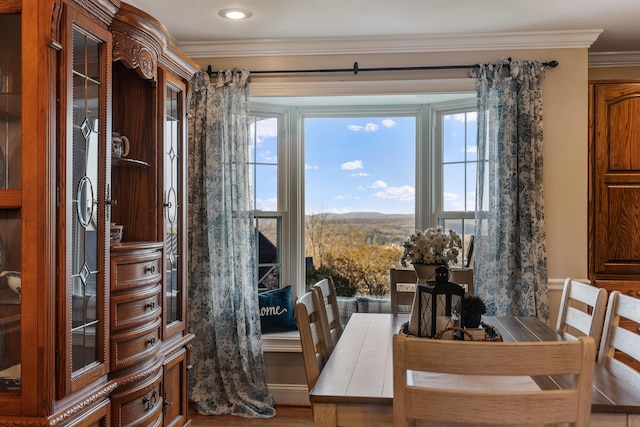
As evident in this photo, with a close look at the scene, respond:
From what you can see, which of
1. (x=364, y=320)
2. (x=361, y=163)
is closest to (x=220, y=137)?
(x=361, y=163)

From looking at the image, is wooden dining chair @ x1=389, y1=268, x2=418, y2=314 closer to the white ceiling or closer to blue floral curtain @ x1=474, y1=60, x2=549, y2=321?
blue floral curtain @ x1=474, y1=60, x2=549, y2=321

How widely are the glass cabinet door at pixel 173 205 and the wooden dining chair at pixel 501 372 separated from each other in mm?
1838

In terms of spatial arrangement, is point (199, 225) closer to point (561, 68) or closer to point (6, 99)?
point (6, 99)

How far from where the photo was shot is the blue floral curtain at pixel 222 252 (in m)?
4.00

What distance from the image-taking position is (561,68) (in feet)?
12.7

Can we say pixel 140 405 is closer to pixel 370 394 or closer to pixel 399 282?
pixel 370 394

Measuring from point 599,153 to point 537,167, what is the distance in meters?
0.47

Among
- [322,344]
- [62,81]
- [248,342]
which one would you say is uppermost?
[62,81]

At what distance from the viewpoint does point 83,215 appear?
211cm

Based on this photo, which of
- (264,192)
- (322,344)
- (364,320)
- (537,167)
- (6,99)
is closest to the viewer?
(6,99)

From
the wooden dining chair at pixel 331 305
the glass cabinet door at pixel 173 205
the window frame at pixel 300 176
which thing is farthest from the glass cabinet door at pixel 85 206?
the window frame at pixel 300 176

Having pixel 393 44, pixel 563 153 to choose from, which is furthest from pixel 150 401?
pixel 563 153

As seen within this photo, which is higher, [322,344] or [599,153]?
[599,153]

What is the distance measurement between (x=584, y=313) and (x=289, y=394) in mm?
2277
